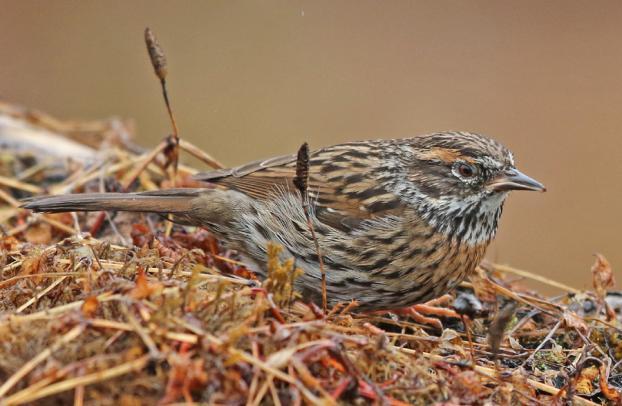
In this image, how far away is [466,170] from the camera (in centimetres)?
498

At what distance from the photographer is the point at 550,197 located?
11.3 m

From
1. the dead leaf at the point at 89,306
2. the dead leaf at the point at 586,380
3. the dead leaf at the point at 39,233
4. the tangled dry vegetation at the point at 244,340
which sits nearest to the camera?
the tangled dry vegetation at the point at 244,340

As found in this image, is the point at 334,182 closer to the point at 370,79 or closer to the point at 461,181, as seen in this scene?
the point at 461,181

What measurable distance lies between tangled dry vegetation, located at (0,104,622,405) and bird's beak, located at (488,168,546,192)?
634 mm

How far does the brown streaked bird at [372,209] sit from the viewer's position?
4.82m

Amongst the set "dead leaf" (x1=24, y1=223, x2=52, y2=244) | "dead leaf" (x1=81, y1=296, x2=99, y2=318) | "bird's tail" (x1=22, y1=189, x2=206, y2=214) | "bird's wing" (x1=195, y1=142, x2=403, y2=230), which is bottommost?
"dead leaf" (x1=24, y1=223, x2=52, y2=244)

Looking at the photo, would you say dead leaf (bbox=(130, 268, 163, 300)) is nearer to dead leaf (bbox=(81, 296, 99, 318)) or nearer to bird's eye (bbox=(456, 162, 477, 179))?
dead leaf (bbox=(81, 296, 99, 318))

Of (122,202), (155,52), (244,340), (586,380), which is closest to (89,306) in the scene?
(244,340)

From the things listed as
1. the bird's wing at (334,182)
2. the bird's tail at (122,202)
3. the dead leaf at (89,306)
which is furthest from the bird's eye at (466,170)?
the dead leaf at (89,306)

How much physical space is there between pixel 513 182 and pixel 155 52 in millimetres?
2035

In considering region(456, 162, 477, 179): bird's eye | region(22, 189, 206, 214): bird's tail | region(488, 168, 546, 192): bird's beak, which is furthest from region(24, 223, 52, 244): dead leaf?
region(488, 168, 546, 192): bird's beak

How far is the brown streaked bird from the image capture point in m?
4.82

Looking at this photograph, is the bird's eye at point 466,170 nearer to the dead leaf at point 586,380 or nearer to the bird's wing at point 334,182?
the bird's wing at point 334,182

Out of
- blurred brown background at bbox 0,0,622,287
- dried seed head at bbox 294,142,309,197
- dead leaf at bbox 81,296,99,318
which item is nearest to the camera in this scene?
dead leaf at bbox 81,296,99,318
